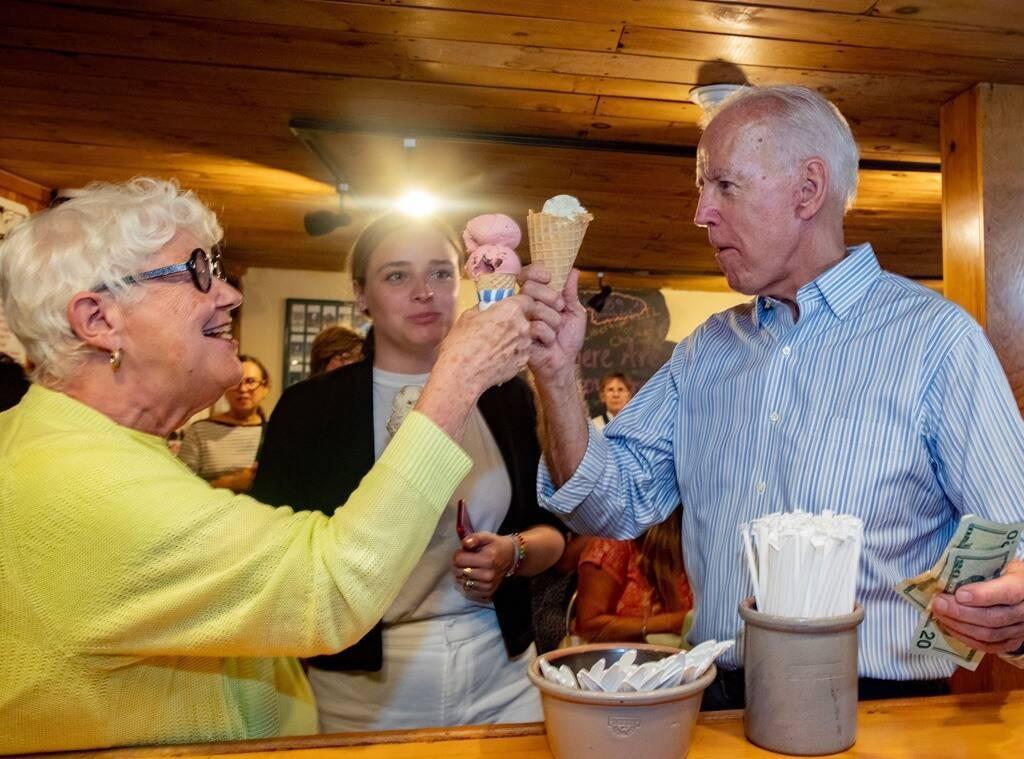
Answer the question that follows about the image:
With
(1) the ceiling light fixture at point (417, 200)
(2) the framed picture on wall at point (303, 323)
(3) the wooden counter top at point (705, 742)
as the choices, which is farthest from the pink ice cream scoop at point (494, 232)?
(2) the framed picture on wall at point (303, 323)

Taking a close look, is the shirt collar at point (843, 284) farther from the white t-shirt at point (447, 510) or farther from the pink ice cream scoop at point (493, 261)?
the white t-shirt at point (447, 510)

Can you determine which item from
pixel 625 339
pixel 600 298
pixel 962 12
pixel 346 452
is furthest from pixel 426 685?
pixel 625 339

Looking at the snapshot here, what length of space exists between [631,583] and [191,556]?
232cm

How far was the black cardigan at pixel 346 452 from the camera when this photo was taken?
7.22 feet

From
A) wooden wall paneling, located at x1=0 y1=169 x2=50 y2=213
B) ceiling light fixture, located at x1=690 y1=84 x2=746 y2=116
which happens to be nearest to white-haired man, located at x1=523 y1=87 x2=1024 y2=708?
ceiling light fixture, located at x1=690 y1=84 x2=746 y2=116

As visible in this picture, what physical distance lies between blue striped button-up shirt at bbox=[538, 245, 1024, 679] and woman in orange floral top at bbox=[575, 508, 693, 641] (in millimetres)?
1282

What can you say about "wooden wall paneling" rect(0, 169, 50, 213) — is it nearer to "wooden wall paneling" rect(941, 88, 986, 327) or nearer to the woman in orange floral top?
the woman in orange floral top

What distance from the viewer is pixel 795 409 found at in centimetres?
164

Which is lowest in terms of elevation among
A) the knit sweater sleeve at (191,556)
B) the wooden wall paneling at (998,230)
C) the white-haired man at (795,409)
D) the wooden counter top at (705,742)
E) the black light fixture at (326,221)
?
the wooden counter top at (705,742)

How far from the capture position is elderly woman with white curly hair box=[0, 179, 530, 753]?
44.5 inches

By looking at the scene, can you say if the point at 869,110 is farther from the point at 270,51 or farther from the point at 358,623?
the point at 358,623

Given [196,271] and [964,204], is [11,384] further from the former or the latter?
[964,204]

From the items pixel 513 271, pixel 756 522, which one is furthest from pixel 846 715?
pixel 513 271

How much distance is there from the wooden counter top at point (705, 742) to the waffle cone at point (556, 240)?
85 cm
